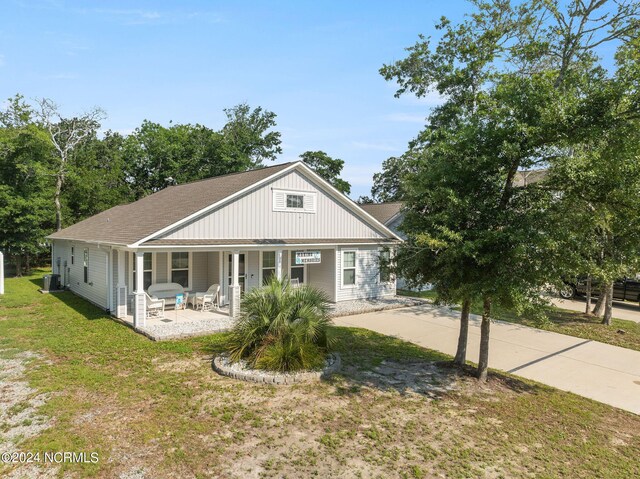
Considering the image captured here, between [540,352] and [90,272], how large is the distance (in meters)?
16.1

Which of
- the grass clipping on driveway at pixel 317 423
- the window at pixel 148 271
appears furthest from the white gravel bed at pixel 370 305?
the window at pixel 148 271

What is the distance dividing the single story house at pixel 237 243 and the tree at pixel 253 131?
23386 mm

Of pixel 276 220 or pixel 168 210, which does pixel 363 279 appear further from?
pixel 168 210

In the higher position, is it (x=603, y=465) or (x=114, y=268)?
(x=114, y=268)

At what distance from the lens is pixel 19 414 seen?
608 cm

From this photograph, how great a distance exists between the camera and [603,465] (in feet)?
17.1

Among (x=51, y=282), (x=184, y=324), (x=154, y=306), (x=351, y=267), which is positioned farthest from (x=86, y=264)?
(x=351, y=267)

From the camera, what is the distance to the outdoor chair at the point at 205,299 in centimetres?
1423

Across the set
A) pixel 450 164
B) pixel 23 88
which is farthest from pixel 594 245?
pixel 23 88

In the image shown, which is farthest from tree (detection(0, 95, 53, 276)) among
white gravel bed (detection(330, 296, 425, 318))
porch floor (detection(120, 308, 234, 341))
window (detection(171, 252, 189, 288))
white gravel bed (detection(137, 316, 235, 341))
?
white gravel bed (detection(330, 296, 425, 318))

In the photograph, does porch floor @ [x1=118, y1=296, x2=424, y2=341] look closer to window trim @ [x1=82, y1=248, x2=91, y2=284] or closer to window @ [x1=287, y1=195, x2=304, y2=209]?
window @ [x1=287, y1=195, x2=304, y2=209]

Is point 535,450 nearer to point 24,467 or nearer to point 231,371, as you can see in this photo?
point 231,371

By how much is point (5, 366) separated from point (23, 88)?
3000 cm

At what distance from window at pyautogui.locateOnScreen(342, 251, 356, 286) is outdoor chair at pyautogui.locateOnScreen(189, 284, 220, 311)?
17.2 ft
